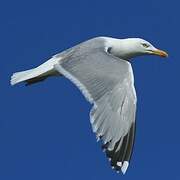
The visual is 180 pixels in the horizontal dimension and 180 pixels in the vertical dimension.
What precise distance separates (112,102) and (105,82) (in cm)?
37

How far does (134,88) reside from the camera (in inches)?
456

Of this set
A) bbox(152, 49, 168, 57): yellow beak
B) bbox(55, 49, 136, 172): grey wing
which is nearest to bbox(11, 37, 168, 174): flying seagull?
bbox(55, 49, 136, 172): grey wing

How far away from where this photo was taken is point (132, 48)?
13.6 meters

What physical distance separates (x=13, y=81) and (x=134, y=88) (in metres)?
1.87

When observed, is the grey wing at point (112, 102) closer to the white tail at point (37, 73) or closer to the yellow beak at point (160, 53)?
A: the white tail at point (37, 73)

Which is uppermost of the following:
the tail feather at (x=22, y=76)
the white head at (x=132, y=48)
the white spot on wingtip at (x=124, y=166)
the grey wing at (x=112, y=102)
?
the white head at (x=132, y=48)

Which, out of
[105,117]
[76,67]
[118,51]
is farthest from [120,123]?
[118,51]

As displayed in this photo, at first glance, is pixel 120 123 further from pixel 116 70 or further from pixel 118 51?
pixel 118 51

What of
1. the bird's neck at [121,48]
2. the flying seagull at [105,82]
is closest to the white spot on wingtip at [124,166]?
the flying seagull at [105,82]

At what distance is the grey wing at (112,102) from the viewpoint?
11.2m

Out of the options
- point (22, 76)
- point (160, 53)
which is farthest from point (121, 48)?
point (22, 76)

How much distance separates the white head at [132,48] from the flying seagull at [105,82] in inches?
0.5

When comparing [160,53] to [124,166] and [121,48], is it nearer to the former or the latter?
[121,48]

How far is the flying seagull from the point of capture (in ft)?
37.0
